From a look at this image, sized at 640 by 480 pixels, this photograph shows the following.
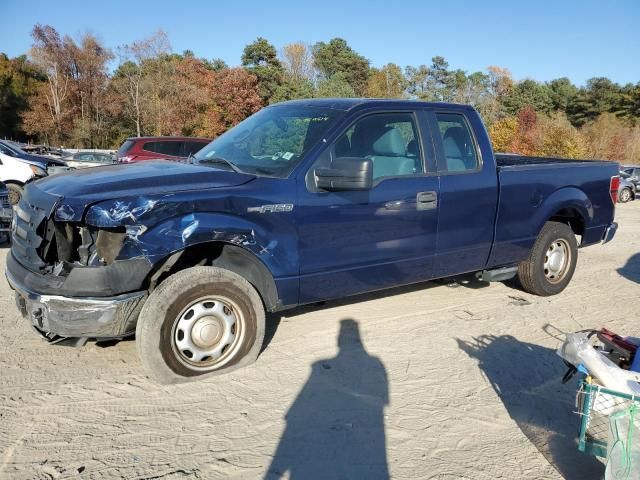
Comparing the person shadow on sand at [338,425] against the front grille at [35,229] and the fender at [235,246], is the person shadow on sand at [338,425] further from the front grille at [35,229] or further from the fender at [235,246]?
the front grille at [35,229]

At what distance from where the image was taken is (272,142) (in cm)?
426

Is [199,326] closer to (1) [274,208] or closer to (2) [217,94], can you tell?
(1) [274,208]

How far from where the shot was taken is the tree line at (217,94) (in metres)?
39.4

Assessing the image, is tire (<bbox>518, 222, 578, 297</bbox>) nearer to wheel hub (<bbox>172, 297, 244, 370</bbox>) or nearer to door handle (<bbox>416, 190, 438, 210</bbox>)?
door handle (<bbox>416, 190, 438, 210</bbox>)

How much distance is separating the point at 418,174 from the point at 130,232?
Answer: 8.03 ft

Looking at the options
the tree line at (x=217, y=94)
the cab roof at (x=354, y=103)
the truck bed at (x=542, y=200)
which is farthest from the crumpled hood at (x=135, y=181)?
→ the tree line at (x=217, y=94)

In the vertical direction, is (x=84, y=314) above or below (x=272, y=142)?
below

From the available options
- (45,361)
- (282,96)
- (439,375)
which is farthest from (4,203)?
(282,96)

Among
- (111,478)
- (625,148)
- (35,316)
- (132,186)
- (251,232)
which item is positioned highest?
(625,148)

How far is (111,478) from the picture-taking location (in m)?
2.62

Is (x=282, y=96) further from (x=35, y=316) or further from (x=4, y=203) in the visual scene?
(x=35, y=316)

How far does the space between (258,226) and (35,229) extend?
1.49 m

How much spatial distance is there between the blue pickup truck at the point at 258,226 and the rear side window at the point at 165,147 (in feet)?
35.9

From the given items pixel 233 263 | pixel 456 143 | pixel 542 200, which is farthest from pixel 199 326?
pixel 542 200
